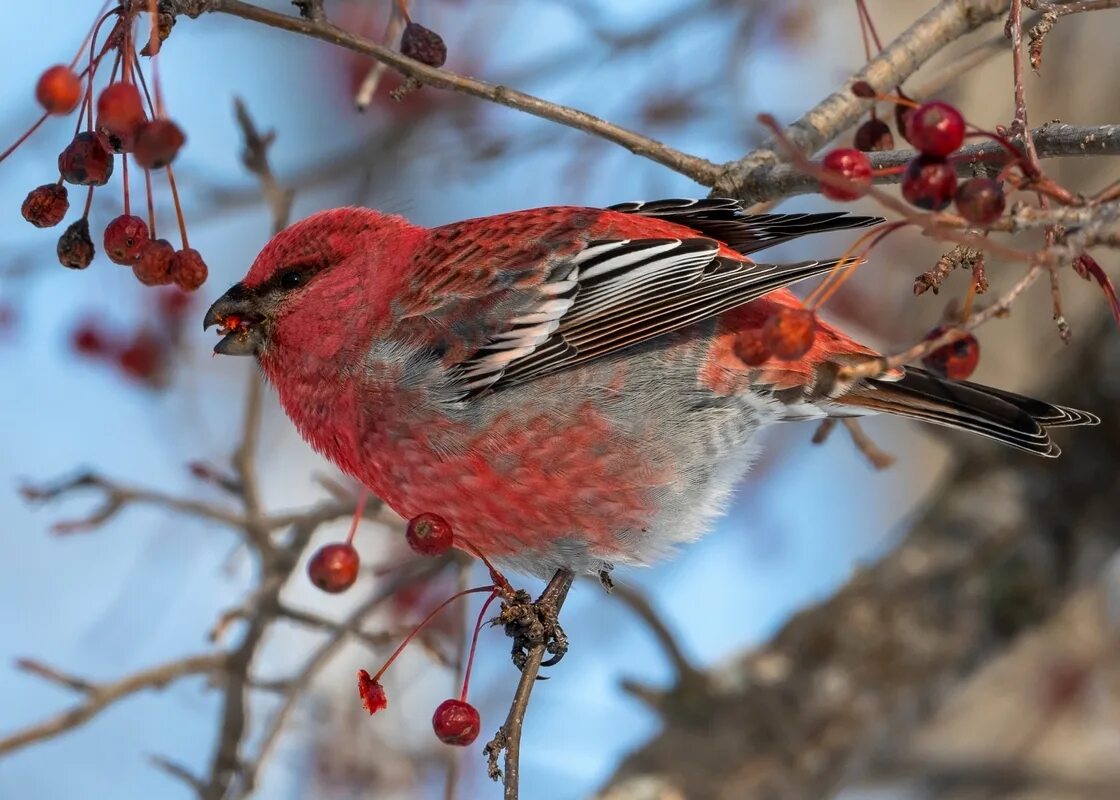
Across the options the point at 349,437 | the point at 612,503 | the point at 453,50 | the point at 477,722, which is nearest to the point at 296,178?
the point at 453,50

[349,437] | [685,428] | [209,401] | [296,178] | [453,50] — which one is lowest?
[349,437]

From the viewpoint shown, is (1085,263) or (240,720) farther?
(240,720)

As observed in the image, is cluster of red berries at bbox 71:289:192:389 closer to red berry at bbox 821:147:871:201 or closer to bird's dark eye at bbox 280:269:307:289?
bird's dark eye at bbox 280:269:307:289

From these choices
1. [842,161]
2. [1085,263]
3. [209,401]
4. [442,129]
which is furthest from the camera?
[209,401]

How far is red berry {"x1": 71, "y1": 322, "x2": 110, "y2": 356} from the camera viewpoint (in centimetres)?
405

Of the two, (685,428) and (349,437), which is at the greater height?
(685,428)

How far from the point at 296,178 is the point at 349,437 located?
5.01ft

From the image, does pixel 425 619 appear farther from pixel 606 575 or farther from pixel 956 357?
pixel 956 357

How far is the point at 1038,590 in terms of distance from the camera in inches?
152

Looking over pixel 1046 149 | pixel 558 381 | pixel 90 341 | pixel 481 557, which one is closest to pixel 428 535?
pixel 481 557

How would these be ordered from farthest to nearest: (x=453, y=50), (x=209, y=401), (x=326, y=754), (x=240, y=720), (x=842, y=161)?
(x=209, y=401)
(x=453, y=50)
(x=326, y=754)
(x=240, y=720)
(x=842, y=161)

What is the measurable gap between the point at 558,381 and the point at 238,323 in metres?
0.82

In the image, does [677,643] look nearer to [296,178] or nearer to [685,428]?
[685,428]

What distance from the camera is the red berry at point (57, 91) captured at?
1950 millimetres
